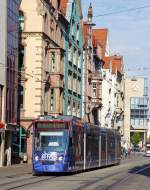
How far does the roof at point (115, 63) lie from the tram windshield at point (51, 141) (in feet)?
227

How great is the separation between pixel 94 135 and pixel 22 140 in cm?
1504

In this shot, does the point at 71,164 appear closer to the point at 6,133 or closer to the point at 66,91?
the point at 6,133

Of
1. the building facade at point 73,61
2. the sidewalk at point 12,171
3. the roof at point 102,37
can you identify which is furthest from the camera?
the roof at point 102,37

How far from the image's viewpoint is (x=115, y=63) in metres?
113

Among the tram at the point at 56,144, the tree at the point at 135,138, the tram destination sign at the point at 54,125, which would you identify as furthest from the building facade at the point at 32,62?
the tree at the point at 135,138

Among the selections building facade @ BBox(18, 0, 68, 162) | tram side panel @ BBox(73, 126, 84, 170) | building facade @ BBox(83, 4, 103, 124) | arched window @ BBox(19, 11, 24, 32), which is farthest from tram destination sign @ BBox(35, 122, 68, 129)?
building facade @ BBox(83, 4, 103, 124)

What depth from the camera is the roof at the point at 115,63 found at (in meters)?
103

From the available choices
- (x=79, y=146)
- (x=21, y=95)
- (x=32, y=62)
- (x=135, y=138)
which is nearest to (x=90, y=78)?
(x=32, y=62)

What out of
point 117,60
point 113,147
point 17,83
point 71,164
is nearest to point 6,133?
point 17,83

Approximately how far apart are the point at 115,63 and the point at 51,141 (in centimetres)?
8059

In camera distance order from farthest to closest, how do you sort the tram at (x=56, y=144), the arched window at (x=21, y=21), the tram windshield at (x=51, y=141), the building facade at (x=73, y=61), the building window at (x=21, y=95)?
the building facade at (x=73, y=61) → the arched window at (x=21, y=21) → the building window at (x=21, y=95) → the tram windshield at (x=51, y=141) → the tram at (x=56, y=144)

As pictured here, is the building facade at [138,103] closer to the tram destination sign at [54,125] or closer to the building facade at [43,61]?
the building facade at [43,61]

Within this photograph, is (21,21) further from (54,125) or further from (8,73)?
(54,125)

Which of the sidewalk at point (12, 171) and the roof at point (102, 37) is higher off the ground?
the roof at point (102, 37)
